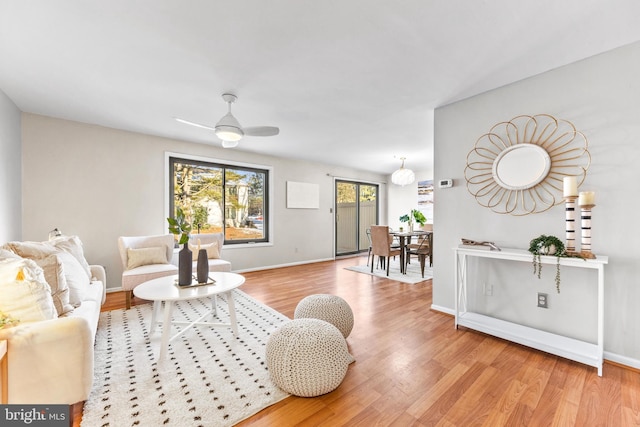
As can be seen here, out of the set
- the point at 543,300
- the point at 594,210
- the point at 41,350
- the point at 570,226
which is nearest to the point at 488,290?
the point at 543,300

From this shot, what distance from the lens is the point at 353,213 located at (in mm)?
7504

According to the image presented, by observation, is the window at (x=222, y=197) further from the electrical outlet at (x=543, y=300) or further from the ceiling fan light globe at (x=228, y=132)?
the electrical outlet at (x=543, y=300)

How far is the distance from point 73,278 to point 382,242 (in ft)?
13.8

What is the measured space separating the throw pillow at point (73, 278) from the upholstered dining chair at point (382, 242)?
408 cm

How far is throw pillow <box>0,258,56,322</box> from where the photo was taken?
1.44 metres

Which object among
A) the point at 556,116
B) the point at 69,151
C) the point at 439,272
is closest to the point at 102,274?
the point at 69,151

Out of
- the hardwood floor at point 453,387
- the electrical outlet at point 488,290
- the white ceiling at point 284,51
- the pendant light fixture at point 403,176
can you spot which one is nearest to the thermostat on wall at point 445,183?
the white ceiling at point 284,51

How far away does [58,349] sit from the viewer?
1436 millimetres

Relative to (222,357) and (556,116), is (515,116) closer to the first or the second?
(556,116)

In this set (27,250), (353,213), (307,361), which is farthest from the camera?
(353,213)

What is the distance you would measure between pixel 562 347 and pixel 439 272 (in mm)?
1216

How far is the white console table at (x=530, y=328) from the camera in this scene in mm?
1964

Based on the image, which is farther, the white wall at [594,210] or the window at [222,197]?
the window at [222,197]

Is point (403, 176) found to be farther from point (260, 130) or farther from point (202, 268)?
point (202, 268)
